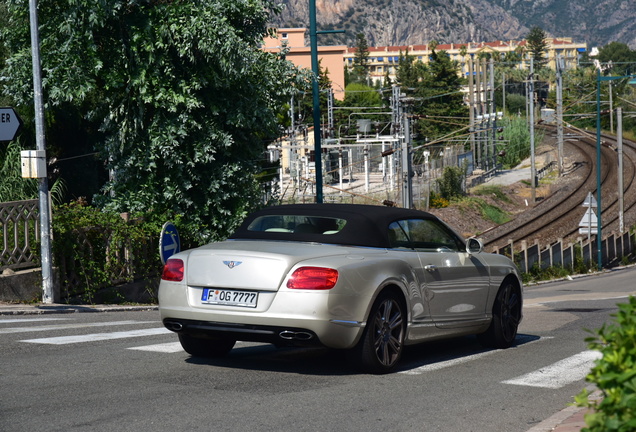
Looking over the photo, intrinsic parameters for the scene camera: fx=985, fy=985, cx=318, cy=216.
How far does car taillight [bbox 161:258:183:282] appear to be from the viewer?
855 centimetres

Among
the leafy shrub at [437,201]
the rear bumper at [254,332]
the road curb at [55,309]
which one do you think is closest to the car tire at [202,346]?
the rear bumper at [254,332]

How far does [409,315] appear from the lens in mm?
8914

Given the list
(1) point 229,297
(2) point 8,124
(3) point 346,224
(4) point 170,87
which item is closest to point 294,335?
(1) point 229,297

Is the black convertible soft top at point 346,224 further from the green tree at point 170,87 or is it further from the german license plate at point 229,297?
the green tree at point 170,87

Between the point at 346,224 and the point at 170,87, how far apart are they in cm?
1367

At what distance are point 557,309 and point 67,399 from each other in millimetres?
12972

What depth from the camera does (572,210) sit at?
59.5 metres

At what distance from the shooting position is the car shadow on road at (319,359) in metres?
8.76

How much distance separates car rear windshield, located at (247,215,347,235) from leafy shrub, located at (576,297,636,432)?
4935mm

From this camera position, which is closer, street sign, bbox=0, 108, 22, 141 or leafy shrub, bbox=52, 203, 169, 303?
street sign, bbox=0, 108, 22, 141

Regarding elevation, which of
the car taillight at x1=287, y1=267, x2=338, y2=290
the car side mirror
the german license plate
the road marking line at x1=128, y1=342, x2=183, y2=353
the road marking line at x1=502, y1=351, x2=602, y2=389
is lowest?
the road marking line at x1=502, y1=351, x2=602, y2=389

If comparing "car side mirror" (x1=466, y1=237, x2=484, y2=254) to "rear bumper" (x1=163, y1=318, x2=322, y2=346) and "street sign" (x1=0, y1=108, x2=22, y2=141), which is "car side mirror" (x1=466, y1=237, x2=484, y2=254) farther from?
"street sign" (x1=0, y1=108, x2=22, y2=141)

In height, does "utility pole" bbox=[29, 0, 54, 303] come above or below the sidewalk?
above

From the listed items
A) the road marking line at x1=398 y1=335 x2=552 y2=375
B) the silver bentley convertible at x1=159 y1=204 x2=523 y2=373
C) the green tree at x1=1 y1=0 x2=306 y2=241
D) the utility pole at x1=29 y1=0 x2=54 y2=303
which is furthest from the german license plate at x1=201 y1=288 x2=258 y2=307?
the green tree at x1=1 y1=0 x2=306 y2=241
